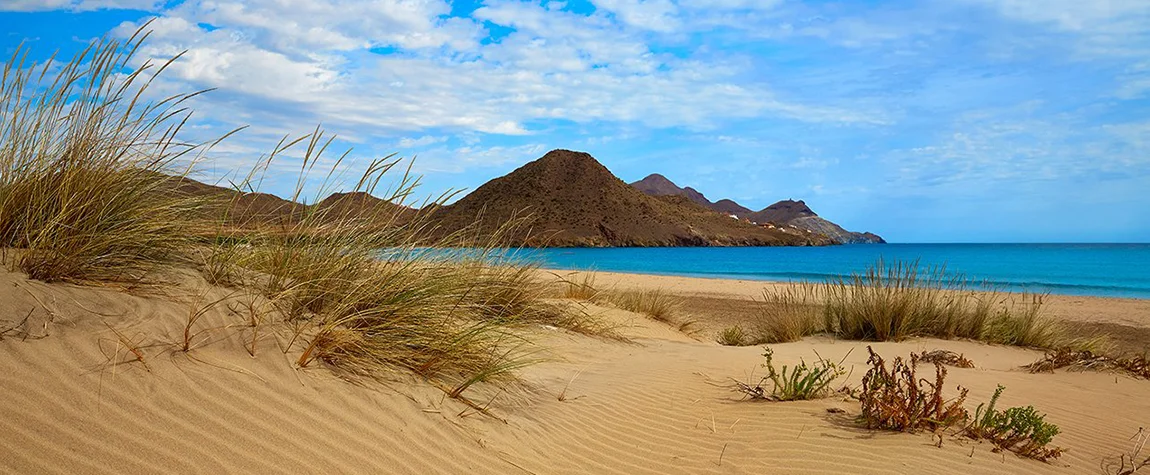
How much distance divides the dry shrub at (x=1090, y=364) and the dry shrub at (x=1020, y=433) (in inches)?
130

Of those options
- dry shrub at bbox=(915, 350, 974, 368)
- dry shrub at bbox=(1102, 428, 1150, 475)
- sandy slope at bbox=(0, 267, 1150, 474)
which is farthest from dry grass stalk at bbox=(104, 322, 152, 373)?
dry shrub at bbox=(915, 350, 974, 368)

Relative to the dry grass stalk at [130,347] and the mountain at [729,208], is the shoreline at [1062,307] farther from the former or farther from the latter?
the mountain at [729,208]

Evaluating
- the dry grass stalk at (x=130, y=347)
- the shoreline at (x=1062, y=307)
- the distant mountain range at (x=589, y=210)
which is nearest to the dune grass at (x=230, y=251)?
the dry grass stalk at (x=130, y=347)

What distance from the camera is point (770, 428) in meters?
4.25

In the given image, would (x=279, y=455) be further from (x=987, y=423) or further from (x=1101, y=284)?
(x=1101, y=284)

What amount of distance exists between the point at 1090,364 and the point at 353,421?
7.15 m

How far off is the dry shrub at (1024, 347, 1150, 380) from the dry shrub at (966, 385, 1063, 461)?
3292 mm

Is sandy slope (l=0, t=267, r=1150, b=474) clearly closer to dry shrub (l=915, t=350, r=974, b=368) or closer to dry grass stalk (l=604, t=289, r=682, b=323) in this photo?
dry shrub (l=915, t=350, r=974, b=368)

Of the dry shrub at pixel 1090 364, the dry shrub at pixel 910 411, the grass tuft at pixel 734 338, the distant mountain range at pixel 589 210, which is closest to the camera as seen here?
the dry shrub at pixel 910 411

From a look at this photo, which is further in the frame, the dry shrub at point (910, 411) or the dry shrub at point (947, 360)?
the dry shrub at point (947, 360)

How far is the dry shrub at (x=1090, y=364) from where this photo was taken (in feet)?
22.1

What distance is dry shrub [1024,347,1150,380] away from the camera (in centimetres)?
673

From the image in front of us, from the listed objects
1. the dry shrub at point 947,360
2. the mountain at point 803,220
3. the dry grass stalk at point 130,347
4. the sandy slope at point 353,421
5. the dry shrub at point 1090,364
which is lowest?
the sandy slope at point 353,421

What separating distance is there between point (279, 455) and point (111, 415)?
2.11 feet
